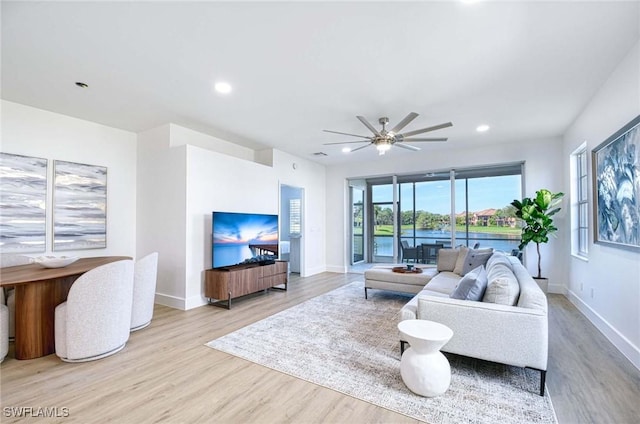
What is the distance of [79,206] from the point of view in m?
4.23

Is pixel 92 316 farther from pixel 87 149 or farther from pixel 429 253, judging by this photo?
pixel 429 253

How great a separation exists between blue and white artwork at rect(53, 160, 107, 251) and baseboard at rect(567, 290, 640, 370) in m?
6.47

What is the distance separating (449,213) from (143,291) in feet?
19.2

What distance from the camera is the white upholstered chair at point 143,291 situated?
11.0 feet

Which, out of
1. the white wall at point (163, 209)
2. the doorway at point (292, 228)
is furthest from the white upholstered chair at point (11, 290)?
the doorway at point (292, 228)

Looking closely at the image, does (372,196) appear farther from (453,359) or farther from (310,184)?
(453,359)

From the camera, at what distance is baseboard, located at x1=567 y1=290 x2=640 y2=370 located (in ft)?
8.36

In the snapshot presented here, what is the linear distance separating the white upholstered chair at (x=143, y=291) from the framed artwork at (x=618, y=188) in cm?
487

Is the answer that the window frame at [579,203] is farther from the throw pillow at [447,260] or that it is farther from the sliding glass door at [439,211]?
the throw pillow at [447,260]

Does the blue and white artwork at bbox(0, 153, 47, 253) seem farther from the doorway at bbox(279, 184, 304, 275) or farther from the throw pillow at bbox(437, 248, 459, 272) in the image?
the throw pillow at bbox(437, 248, 459, 272)

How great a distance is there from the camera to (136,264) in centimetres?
336

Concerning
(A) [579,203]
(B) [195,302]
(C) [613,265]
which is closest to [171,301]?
(B) [195,302]

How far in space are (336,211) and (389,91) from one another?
4.47 meters

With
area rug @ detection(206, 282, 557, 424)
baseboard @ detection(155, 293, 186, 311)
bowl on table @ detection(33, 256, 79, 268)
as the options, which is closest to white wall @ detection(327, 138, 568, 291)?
area rug @ detection(206, 282, 557, 424)
